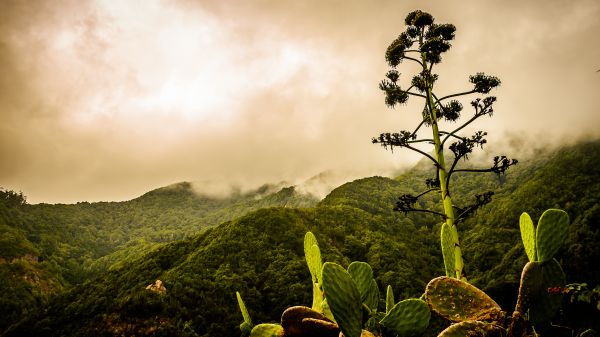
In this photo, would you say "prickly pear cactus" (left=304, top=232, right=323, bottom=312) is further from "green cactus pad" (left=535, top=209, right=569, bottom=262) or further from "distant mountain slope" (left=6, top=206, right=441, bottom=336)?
"distant mountain slope" (left=6, top=206, right=441, bottom=336)

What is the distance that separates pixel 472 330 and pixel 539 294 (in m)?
0.55

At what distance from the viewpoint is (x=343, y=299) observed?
4.41 ft

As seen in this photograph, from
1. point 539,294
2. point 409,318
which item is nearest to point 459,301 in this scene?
point 409,318

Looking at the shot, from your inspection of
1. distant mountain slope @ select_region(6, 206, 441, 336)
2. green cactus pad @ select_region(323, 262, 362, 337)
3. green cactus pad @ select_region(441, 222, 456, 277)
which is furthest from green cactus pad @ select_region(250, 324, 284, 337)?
distant mountain slope @ select_region(6, 206, 441, 336)

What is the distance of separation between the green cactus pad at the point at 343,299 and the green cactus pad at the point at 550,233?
1.01 metres

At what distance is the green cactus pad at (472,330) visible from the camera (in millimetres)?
1195

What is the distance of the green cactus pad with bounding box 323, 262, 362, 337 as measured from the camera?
1.29 metres

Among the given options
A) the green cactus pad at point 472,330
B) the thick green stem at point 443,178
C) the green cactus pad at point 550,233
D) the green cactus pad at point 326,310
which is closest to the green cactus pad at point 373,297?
the green cactus pad at point 326,310

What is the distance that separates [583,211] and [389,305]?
86.9 meters

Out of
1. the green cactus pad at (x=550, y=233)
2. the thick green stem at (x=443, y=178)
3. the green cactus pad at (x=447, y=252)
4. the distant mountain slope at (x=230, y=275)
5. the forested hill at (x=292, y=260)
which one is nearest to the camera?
the green cactus pad at (x=550, y=233)

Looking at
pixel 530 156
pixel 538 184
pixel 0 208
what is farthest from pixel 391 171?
pixel 0 208

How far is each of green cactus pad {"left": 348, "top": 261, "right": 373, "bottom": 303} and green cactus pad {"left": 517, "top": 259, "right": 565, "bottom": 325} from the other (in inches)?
26.7

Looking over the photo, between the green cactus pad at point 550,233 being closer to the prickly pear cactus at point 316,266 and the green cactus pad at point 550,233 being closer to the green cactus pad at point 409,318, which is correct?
the green cactus pad at point 409,318

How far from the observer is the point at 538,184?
273ft
